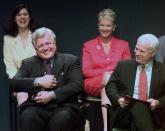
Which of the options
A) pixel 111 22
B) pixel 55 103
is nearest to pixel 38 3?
pixel 111 22

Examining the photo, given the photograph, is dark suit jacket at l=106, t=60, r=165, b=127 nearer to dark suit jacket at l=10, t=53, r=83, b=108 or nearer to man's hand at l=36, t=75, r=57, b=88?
dark suit jacket at l=10, t=53, r=83, b=108

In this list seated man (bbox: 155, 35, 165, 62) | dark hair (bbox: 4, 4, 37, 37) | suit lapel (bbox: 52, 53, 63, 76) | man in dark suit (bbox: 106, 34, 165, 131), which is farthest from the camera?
dark hair (bbox: 4, 4, 37, 37)

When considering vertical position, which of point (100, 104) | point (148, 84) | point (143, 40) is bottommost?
point (100, 104)

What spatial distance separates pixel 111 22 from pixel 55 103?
51.2 inches

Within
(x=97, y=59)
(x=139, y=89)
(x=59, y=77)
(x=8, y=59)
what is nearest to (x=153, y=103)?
(x=139, y=89)

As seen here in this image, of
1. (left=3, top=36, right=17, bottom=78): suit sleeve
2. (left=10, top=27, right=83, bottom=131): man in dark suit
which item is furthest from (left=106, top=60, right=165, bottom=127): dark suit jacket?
(left=3, top=36, right=17, bottom=78): suit sleeve

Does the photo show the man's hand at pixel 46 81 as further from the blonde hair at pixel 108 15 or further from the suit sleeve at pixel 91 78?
the blonde hair at pixel 108 15

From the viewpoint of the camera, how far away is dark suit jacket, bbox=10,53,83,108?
13.8ft

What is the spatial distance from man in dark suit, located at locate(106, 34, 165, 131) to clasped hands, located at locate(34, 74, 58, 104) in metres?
0.46

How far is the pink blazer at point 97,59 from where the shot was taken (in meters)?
4.93

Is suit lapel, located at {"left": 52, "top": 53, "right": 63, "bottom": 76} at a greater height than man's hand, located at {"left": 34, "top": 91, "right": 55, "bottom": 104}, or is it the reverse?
suit lapel, located at {"left": 52, "top": 53, "right": 63, "bottom": 76}

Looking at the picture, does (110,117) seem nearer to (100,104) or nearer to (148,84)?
(148,84)

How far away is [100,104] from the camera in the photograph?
4.91 metres

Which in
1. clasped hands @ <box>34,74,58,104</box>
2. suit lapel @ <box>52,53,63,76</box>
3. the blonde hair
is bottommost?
clasped hands @ <box>34,74,58,104</box>
